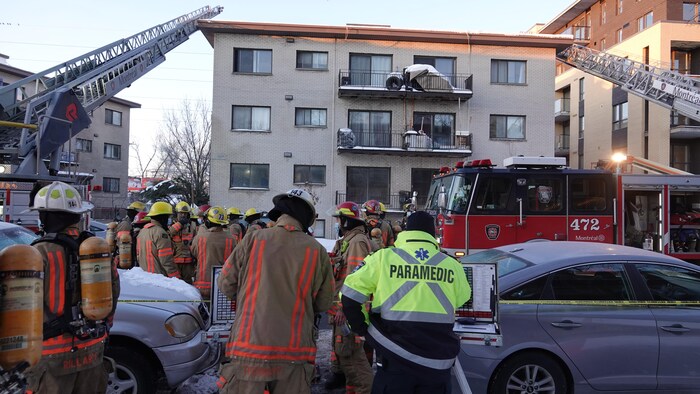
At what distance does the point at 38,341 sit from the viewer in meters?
1.78

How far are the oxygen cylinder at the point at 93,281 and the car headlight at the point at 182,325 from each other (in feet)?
4.82

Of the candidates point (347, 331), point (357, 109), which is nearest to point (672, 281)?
point (347, 331)

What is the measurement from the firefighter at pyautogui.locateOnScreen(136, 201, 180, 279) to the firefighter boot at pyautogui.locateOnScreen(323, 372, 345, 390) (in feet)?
8.16

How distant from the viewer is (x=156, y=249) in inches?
239

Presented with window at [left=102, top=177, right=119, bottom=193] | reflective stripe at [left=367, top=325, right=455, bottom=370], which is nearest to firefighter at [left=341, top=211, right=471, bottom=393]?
reflective stripe at [left=367, top=325, right=455, bottom=370]

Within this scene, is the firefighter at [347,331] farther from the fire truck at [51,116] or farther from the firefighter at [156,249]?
the fire truck at [51,116]

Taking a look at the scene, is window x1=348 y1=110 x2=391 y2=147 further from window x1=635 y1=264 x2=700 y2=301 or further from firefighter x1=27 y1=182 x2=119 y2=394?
firefighter x1=27 y1=182 x2=119 y2=394

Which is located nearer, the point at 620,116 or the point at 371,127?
the point at 371,127

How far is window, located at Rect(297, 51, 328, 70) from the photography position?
23.0 meters

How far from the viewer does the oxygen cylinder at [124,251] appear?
615 cm

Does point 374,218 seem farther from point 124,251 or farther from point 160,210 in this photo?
point 124,251

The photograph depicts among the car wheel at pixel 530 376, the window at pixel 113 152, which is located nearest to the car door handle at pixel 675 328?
the car wheel at pixel 530 376

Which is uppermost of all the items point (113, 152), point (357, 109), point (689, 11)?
point (689, 11)

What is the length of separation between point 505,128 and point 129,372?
22208mm
